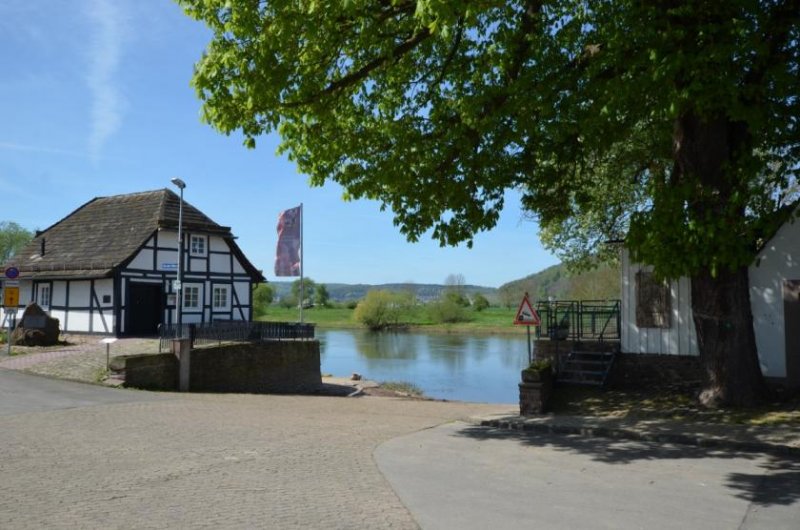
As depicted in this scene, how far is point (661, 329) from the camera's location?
1499 cm

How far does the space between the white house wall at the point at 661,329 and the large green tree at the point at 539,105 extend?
280cm

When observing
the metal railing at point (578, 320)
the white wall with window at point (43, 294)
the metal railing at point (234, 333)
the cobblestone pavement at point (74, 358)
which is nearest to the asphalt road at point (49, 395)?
the cobblestone pavement at point (74, 358)

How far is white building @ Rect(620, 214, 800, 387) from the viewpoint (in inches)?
526

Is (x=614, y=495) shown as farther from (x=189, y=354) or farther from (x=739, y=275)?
(x=189, y=354)

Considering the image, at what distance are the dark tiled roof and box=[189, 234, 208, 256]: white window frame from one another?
43 cm

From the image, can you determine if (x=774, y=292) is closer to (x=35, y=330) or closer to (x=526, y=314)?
(x=526, y=314)

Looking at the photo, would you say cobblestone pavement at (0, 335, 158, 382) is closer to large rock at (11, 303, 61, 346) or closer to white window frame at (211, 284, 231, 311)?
large rock at (11, 303, 61, 346)

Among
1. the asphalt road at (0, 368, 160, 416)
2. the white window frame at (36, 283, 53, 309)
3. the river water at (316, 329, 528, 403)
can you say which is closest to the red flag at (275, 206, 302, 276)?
the river water at (316, 329, 528, 403)

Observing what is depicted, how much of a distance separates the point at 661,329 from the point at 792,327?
2577 mm

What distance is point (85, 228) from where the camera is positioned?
30094 millimetres

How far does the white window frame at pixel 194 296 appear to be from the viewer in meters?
28.2

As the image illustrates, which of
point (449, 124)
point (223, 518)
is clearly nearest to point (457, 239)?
point (449, 124)

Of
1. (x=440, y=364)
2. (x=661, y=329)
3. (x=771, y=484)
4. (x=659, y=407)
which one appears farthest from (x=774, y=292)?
(x=440, y=364)

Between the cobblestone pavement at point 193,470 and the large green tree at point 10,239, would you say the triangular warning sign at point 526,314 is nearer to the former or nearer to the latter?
the cobblestone pavement at point 193,470
